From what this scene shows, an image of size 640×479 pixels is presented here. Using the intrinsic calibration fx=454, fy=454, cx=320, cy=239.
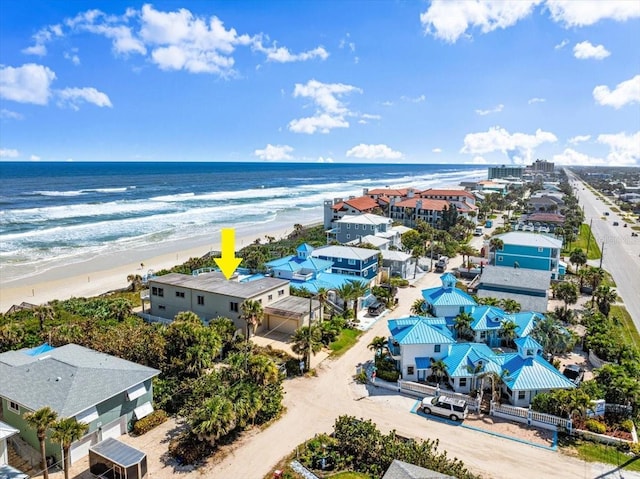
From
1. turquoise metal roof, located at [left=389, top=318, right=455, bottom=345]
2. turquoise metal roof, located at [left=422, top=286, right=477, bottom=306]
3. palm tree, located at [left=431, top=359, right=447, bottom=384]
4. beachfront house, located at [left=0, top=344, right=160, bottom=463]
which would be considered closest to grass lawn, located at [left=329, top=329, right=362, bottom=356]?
turquoise metal roof, located at [left=389, top=318, right=455, bottom=345]

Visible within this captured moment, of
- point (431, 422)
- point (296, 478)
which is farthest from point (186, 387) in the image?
point (431, 422)

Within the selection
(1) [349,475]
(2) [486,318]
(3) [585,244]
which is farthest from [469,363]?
(3) [585,244]

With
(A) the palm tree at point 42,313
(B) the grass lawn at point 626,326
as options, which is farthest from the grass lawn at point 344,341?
(A) the palm tree at point 42,313

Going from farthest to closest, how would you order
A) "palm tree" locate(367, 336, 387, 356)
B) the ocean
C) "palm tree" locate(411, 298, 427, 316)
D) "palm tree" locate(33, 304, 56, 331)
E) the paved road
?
1. the ocean
2. the paved road
3. "palm tree" locate(411, 298, 427, 316)
4. "palm tree" locate(33, 304, 56, 331)
5. "palm tree" locate(367, 336, 387, 356)

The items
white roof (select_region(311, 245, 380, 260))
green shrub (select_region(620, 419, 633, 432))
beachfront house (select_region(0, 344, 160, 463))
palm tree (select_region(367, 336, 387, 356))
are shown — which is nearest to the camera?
beachfront house (select_region(0, 344, 160, 463))

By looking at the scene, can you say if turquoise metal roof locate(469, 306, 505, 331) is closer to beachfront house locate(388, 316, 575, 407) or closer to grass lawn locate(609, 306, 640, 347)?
beachfront house locate(388, 316, 575, 407)

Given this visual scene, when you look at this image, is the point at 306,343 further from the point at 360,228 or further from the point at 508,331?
the point at 360,228
